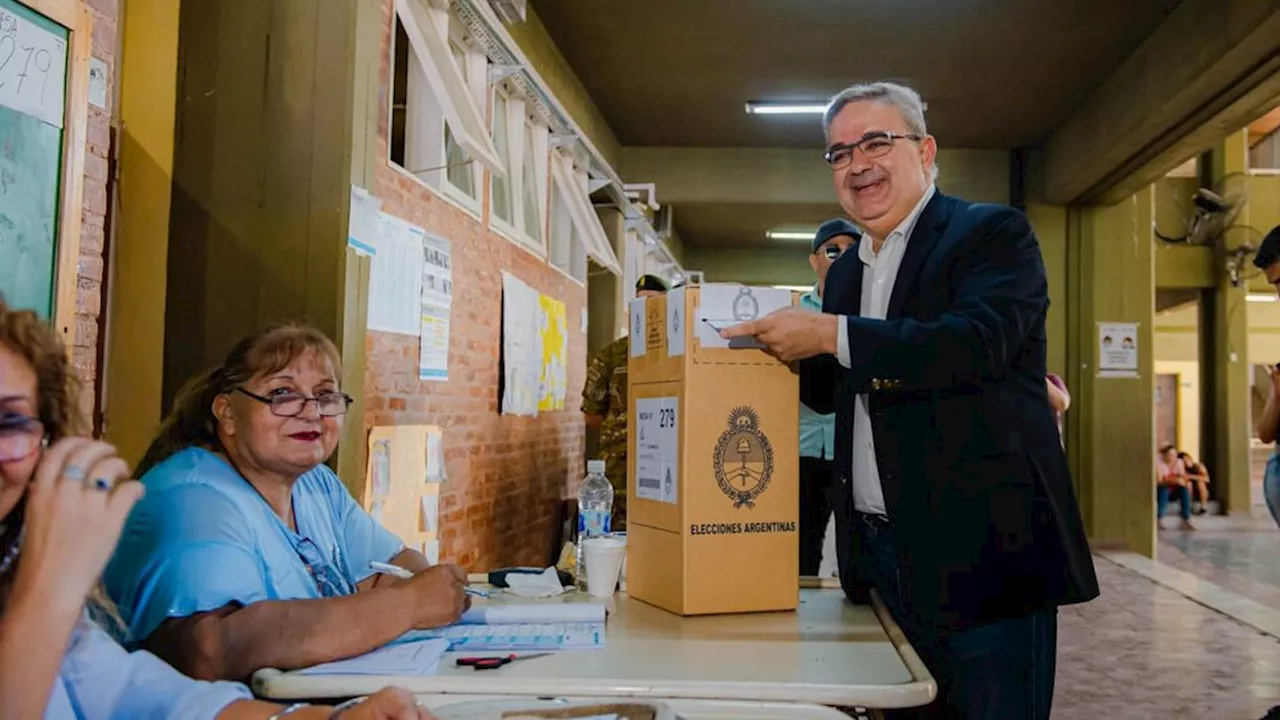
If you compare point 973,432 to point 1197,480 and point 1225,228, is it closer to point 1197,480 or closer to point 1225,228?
point 1225,228

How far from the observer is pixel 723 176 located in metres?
8.56

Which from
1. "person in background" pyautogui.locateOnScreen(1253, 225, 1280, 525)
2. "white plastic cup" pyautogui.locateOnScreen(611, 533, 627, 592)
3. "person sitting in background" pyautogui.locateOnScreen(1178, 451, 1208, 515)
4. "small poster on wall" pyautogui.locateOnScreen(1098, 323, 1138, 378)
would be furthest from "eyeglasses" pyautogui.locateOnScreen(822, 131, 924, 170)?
"person sitting in background" pyautogui.locateOnScreen(1178, 451, 1208, 515)

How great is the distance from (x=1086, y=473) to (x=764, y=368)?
24.3ft

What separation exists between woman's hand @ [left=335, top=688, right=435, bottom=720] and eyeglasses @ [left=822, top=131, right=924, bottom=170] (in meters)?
1.16

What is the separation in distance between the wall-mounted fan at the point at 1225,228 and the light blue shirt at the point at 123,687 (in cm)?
1105

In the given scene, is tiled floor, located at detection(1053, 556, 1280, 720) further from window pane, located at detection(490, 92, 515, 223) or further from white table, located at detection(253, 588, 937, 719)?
window pane, located at detection(490, 92, 515, 223)

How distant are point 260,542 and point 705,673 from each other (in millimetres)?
695

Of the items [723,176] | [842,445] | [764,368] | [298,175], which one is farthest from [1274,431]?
[723,176]

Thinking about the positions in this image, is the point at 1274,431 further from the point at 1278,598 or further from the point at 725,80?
the point at 725,80

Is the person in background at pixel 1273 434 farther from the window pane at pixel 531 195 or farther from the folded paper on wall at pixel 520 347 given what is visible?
the window pane at pixel 531 195

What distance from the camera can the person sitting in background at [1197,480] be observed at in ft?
36.7

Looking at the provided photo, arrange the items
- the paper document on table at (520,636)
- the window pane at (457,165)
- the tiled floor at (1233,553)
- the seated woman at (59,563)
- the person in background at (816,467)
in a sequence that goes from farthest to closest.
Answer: the tiled floor at (1233,553) < the window pane at (457,165) < the person in background at (816,467) < the paper document on table at (520,636) < the seated woman at (59,563)

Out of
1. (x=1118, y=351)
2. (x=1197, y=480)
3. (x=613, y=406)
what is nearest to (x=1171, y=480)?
(x=1197, y=480)

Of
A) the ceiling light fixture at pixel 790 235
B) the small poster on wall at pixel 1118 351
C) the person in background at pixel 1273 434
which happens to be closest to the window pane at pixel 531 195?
the person in background at pixel 1273 434
